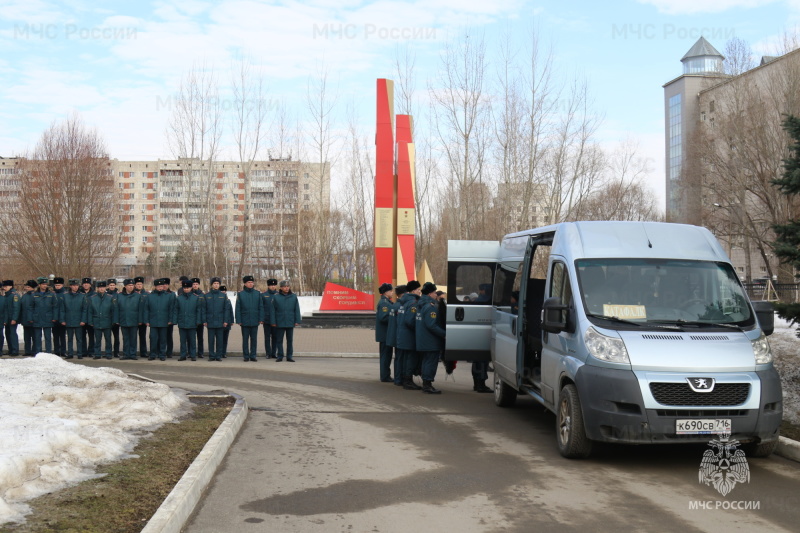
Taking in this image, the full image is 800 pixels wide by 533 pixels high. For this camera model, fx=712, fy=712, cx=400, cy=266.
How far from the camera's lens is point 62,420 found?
22.5 ft

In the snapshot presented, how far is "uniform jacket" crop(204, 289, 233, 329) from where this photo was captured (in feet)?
56.4

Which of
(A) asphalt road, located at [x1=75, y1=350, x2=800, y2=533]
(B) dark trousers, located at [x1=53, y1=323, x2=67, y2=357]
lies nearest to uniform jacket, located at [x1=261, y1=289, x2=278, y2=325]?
(B) dark trousers, located at [x1=53, y1=323, x2=67, y2=357]

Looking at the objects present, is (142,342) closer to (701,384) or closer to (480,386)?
(480,386)

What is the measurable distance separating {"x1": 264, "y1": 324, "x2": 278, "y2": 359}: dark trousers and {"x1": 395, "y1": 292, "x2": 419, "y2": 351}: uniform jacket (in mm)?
5664

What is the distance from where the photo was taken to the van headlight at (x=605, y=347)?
668 cm

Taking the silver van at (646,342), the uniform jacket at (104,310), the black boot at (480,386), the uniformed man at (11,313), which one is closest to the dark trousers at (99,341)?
the uniform jacket at (104,310)

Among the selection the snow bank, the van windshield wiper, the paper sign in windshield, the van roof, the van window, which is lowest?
the snow bank

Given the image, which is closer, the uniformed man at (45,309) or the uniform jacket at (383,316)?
the uniform jacket at (383,316)

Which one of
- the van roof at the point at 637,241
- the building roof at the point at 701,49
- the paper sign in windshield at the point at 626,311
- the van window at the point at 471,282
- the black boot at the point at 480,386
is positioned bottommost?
the black boot at the point at 480,386

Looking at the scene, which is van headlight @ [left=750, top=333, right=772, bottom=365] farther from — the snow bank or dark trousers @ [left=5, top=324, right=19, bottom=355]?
dark trousers @ [left=5, top=324, right=19, bottom=355]

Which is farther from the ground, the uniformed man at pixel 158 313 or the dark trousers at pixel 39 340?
the uniformed man at pixel 158 313

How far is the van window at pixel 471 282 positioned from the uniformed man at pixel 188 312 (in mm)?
8330

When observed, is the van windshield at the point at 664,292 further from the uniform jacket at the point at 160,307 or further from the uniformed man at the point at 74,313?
the uniformed man at the point at 74,313

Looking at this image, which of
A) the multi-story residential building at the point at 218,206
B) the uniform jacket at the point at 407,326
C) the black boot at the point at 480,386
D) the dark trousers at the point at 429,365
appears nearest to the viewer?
Result: the dark trousers at the point at 429,365
